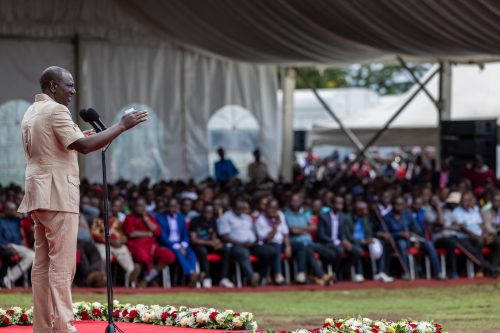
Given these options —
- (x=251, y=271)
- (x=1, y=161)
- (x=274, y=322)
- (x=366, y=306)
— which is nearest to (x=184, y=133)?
(x=1, y=161)

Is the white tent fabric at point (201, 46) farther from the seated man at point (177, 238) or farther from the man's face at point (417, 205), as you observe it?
the seated man at point (177, 238)

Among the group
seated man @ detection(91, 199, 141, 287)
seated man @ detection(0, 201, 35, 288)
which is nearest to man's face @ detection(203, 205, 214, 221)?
seated man @ detection(91, 199, 141, 287)

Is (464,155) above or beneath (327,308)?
above

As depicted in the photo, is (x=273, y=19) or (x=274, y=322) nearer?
(x=274, y=322)

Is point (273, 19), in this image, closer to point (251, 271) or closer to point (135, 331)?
point (251, 271)

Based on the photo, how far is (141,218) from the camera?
14.5 metres

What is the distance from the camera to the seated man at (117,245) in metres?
14.1

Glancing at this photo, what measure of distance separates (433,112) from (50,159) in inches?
713

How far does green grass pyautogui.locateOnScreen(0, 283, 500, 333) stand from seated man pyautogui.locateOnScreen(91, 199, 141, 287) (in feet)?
Answer: 2.66

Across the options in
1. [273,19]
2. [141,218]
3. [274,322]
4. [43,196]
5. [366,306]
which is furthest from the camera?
[273,19]

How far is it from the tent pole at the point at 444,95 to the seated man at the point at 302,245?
18.2ft

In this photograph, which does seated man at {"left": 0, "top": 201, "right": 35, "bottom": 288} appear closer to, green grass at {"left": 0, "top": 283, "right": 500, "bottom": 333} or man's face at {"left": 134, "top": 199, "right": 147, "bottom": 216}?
green grass at {"left": 0, "top": 283, "right": 500, "bottom": 333}

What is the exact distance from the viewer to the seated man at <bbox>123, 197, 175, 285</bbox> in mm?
14328

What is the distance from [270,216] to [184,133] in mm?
6535
